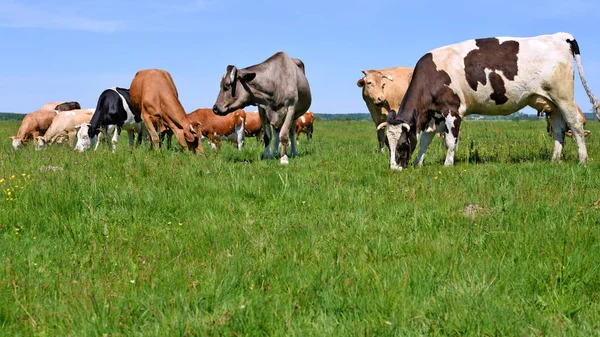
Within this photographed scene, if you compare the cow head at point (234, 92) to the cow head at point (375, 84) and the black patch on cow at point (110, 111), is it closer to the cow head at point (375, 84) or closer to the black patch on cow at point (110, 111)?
the cow head at point (375, 84)

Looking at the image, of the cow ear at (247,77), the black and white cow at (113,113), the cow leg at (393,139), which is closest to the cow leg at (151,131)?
the black and white cow at (113,113)

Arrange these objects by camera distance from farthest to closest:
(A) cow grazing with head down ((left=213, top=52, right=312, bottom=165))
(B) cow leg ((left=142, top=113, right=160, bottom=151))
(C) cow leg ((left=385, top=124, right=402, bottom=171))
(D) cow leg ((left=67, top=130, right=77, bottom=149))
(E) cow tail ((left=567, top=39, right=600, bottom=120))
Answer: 1. (D) cow leg ((left=67, top=130, right=77, bottom=149))
2. (B) cow leg ((left=142, top=113, right=160, bottom=151))
3. (A) cow grazing with head down ((left=213, top=52, right=312, bottom=165))
4. (E) cow tail ((left=567, top=39, right=600, bottom=120))
5. (C) cow leg ((left=385, top=124, right=402, bottom=171))

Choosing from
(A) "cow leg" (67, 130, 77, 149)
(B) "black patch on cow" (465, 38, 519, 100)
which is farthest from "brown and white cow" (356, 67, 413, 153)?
(A) "cow leg" (67, 130, 77, 149)

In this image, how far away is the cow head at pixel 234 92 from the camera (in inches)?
468

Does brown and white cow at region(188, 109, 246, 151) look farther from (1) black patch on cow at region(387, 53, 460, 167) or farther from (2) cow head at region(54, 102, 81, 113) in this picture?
(1) black patch on cow at region(387, 53, 460, 167)

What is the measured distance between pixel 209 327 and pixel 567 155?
1028 centimetres

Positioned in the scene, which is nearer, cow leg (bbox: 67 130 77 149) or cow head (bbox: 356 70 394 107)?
cow head (bbox: 356 70 394 107)

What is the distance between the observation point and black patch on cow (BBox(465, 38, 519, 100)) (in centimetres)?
1042

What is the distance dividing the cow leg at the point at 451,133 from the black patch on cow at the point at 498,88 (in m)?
0.88

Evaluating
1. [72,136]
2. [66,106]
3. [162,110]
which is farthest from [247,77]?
[66,106]

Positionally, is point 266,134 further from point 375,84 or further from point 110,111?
point 110,111

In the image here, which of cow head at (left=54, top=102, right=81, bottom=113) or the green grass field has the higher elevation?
cow head at (left=54, top=102, right=81, bottom=113)

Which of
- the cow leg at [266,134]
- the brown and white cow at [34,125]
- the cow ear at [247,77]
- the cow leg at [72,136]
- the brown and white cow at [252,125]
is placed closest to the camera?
the cow ear at [247,77]

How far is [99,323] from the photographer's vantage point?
352 centimetres
